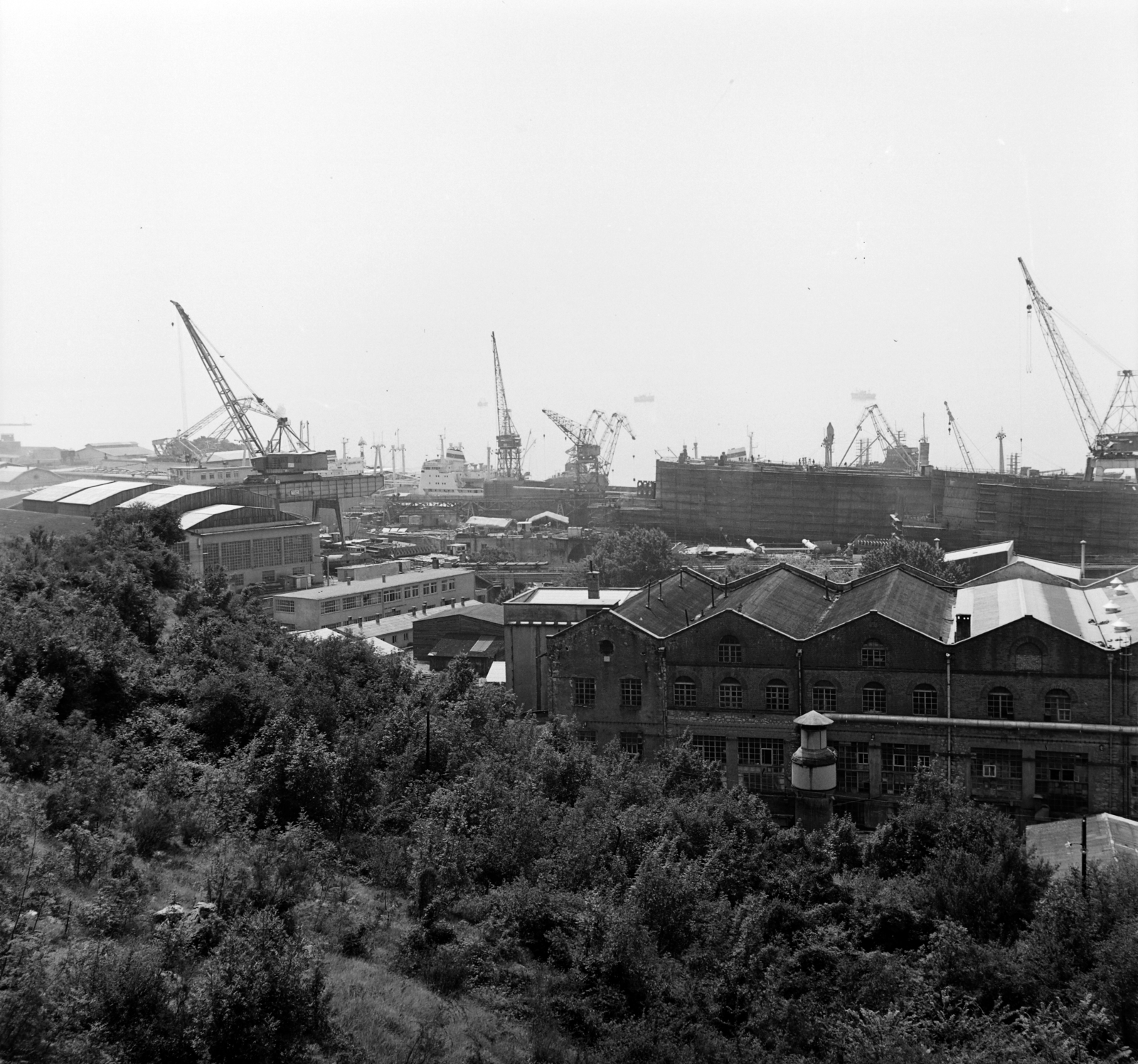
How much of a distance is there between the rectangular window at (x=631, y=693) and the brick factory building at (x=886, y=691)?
0.02 m

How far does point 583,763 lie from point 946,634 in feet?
27.9

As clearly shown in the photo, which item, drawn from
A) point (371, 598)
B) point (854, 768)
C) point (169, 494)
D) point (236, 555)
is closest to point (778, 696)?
point (854, 768)

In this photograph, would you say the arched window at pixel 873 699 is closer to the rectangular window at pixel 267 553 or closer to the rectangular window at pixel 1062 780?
the rectangular window at pixel 1062 780

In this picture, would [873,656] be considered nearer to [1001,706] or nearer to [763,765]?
[1001,706]

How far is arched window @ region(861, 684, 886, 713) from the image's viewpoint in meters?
18.5

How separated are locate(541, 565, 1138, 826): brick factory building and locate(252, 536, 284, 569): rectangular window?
862 inches

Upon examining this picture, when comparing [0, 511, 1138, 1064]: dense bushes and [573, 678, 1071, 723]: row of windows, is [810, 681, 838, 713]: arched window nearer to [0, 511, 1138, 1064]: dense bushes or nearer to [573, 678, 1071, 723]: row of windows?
[573, 678, 1071, 723]: row of windows

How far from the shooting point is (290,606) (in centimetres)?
3384

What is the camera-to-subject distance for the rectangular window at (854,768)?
59.1ft

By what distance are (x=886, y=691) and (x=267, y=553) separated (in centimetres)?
2742

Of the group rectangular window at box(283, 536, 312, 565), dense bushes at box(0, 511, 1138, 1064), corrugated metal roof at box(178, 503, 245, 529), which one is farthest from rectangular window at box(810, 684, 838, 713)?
rectangular window at box(283, 536, 312, 565)

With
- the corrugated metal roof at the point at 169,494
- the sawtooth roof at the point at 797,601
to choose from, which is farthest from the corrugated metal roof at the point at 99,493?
the sawtooth roof at the point at 797,601

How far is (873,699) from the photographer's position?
18531mm

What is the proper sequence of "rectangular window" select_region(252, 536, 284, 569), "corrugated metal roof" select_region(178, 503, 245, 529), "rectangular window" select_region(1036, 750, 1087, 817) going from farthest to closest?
"rectangular window" select_region(252, 536, 284, 569)
"corrugated metal roof" select_region(178, 503, 245, 529)
"rectangular window" select_region(1036, 750, 1087, 817)
